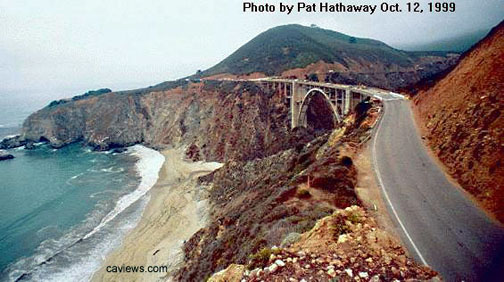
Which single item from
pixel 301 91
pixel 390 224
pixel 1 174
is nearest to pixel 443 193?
pixel 390 224

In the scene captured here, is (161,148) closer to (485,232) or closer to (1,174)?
(1,174)

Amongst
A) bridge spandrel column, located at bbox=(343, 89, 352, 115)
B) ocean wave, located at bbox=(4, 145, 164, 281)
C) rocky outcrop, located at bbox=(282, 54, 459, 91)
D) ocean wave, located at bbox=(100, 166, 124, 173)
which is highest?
rocky outcrop, located at bbox=(282, 54, 459, 91)

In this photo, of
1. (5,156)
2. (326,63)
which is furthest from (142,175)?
(326,63)

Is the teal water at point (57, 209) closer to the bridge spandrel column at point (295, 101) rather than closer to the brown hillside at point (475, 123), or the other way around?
the bridge spandrel column at point (295, 101)

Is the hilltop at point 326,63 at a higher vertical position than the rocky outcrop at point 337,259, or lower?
higher

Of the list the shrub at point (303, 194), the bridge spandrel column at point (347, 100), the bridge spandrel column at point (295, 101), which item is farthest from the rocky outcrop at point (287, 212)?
the bridge spandrel column at point (295, 101)

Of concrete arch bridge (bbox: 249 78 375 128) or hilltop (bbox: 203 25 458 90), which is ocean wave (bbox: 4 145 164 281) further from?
hilltop (bbox: 203 25 458 90)

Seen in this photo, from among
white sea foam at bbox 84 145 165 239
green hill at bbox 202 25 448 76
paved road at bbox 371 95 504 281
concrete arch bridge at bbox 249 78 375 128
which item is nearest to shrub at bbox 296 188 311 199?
paved road at bbox 371 95 504 281
